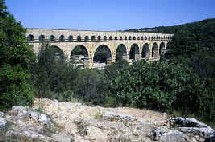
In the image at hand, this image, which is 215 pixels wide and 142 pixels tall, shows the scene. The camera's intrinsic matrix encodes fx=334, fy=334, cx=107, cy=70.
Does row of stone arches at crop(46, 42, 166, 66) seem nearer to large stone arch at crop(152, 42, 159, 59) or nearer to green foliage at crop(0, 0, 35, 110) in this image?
large stone arch at crop(152, 42, 159, 59)

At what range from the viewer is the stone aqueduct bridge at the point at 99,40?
113 feet

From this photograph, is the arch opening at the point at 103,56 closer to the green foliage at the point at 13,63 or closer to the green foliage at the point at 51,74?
the green foliage at the point at 51,74

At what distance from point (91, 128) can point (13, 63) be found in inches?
173

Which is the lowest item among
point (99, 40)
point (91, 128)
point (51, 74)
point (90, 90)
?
point (91, 128)

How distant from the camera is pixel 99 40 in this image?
45844 millimetres

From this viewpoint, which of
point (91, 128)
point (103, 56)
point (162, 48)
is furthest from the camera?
point (162, 48)

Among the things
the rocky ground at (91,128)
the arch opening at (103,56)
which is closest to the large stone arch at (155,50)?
→ the arch opening at (103,56)

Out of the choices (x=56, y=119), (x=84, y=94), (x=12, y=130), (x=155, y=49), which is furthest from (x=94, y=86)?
(x=155, y=49)

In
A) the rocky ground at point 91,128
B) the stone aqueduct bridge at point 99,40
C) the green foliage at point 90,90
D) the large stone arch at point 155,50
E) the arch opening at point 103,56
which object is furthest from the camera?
the large stone arch at point 155,50

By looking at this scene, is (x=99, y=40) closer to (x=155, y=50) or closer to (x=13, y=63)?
(x=155, y=50)

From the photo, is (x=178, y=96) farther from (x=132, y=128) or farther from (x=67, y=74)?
(x=67, y=74)

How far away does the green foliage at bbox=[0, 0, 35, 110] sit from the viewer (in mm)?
10555

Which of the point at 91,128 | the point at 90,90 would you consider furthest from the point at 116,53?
the point at 91,128

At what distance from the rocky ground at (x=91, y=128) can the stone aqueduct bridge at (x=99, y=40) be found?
18.5 meters
